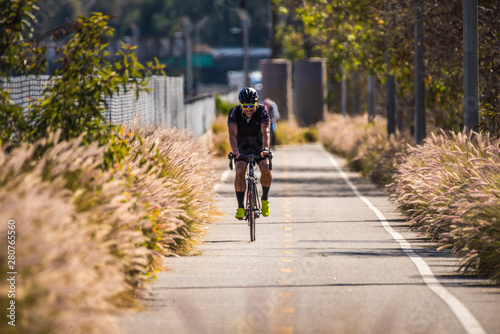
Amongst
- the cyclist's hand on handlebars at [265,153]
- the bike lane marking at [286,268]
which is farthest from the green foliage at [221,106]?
the cyclist's hand on handlebars at [265,153]

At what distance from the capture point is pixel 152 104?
75.8 ft

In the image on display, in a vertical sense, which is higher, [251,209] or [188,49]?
[188,49]

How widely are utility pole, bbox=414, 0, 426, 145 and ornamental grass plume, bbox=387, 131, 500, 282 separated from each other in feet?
14.4

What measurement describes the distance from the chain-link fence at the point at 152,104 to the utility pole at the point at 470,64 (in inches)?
216

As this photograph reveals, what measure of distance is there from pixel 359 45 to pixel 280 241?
46.6 feet

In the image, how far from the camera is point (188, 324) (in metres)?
8.16

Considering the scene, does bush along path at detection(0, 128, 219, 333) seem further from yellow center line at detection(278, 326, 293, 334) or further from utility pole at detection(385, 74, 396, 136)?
utility pole at detection(385, 74, 396, 136)

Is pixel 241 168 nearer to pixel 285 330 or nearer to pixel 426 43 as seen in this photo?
pixel 285 330

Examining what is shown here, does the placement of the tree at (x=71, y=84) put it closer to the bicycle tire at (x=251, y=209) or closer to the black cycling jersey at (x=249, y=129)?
the bicycle tire at (x=251, y=209)

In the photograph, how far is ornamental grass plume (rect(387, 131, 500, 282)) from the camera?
1082 cm

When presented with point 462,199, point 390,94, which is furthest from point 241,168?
point 390,94

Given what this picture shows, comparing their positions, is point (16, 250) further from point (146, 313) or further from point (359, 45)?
point (359, 45)

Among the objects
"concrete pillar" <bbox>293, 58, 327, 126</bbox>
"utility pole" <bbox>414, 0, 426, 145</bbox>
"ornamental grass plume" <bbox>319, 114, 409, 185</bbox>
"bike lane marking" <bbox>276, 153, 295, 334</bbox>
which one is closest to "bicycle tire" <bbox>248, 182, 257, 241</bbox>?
"bike lane marking" <bbox>276, 153, 295, 334</bbox>

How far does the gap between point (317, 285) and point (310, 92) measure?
41744mm
